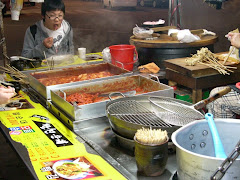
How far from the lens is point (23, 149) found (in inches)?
98.4

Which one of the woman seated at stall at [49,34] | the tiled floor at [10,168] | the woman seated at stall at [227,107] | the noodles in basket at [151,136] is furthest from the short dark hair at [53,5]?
the noodles in basket at [151,136]

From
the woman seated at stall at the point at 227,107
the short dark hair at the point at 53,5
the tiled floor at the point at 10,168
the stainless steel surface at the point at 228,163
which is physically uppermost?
the short dark hair at the point at 53,5

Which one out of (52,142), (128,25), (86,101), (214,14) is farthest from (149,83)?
(128,25)

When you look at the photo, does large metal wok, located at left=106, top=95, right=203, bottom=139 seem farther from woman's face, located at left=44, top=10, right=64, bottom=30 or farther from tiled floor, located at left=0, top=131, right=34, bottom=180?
woman's face, located at left=44, top=10, right=64, bottom=30

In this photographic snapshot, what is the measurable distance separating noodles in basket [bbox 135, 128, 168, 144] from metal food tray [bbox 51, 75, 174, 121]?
0.85m

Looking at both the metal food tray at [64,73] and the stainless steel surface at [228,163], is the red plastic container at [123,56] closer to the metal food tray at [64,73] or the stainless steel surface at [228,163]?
the metal food tray at [64,73]

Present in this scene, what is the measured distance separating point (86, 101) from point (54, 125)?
39cm

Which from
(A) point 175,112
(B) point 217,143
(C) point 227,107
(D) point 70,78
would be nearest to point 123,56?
(D) point 70,78

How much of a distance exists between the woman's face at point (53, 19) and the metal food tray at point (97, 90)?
2368 millimetres

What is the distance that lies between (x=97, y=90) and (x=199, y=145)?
164cm

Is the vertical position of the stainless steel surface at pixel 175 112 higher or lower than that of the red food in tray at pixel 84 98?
higher

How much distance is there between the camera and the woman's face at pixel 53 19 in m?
5.41

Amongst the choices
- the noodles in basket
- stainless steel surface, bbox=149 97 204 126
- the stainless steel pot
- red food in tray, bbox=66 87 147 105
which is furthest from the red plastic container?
the stainless steel pot

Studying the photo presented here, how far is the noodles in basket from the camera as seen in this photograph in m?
2.00
